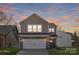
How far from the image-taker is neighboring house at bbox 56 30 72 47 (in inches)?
156

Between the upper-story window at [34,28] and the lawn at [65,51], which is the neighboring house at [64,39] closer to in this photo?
the lawn at [65,51]

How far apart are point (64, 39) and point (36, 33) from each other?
18.0 inches

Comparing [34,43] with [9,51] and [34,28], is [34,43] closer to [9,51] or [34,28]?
[34,28]

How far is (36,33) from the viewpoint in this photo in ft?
13.1

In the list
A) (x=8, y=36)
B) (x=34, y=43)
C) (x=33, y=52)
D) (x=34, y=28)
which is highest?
(x=34, y=28)

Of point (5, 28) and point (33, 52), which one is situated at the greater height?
point (5, 28)

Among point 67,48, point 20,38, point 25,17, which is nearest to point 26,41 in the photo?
point 20,38

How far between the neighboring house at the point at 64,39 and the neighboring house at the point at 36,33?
0.08 m

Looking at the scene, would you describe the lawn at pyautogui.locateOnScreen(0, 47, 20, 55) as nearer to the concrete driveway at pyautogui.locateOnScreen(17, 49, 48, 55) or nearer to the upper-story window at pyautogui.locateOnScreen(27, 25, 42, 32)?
the concrete driveway at pyautogui.locateOnScreen(17, 49, 48, 55)

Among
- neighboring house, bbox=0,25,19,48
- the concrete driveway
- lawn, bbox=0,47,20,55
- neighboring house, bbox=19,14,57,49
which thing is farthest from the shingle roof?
the concrete driveway

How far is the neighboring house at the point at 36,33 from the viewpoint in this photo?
3.98 metres

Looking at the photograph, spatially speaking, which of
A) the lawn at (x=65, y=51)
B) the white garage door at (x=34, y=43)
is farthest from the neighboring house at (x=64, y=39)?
the white garage door at (x=34, y=43)

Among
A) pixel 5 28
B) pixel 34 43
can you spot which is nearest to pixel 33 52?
pixel 34 43
